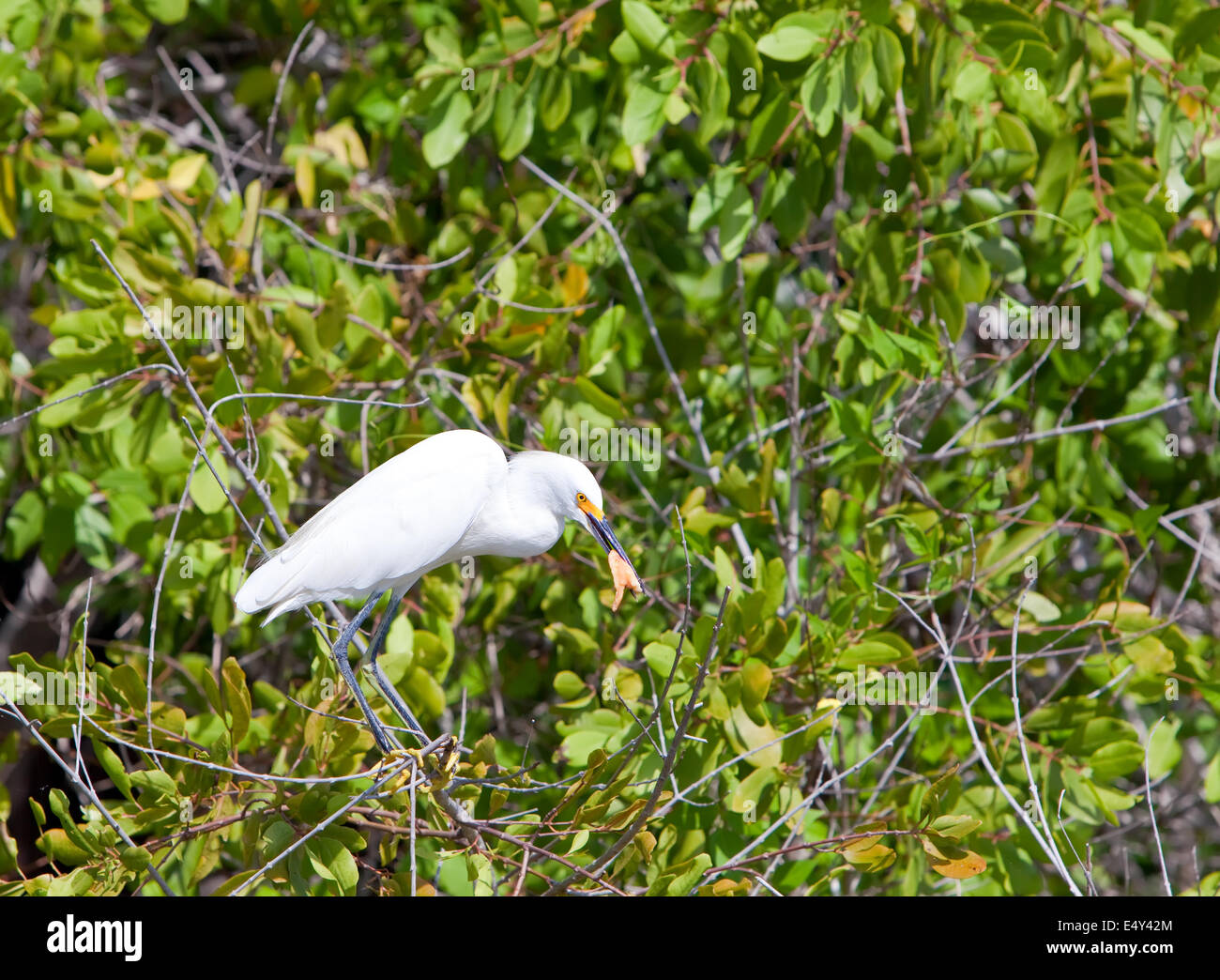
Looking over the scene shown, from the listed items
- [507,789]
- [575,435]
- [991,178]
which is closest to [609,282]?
[575,435]

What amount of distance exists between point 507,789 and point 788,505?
1.11 metres

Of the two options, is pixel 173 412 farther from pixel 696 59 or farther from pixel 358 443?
pixel 696 59

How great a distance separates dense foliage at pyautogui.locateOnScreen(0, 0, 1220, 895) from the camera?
2.09 m

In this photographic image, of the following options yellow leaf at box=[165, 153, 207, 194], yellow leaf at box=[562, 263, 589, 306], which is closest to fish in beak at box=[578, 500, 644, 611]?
yellow leaf at box=[562, 263, 589, 306]

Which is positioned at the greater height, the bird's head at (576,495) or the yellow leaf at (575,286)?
the yellow leaf at (575,286)

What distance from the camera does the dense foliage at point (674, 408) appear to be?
2090mm

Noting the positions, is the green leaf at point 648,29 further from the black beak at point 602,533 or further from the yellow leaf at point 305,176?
the black beak at point 602,533

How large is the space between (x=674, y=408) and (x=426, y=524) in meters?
1.09

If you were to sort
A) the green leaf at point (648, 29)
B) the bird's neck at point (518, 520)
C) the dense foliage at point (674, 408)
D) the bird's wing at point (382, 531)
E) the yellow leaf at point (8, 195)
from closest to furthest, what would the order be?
the bird's wing at point (382, 531) → the bird's neck at point (518, 520) → the dense foliage at point (674, 408) → the green leaf at point (648, 29) → the yellow leaf at point (8, 195)

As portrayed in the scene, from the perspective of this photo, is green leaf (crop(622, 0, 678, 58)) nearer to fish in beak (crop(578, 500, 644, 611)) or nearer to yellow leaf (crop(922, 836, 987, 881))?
fish in beak (crop(578, 500, 644, 611))

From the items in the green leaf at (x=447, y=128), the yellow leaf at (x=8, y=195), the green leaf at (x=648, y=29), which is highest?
the green leaf at (x=648, y=29)

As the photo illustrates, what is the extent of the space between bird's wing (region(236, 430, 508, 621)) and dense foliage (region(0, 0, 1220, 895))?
18 centimetres

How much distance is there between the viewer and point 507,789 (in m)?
1.70

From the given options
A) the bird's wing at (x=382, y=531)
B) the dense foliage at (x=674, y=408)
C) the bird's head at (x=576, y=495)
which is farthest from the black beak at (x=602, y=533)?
the dense foliage at (x=674, y=408)
